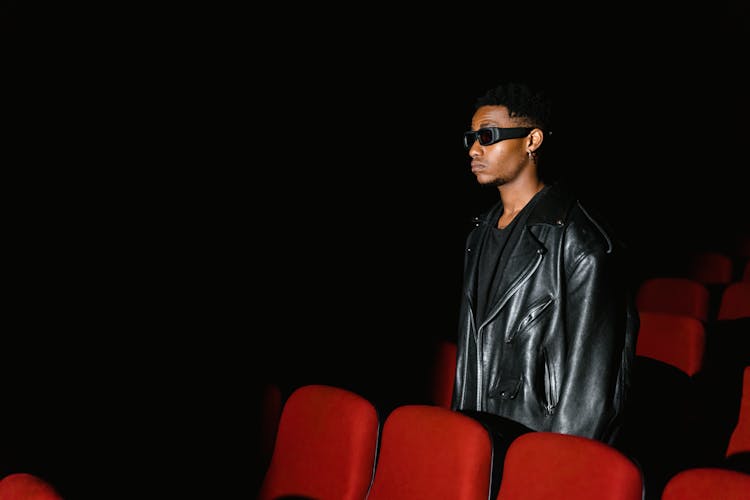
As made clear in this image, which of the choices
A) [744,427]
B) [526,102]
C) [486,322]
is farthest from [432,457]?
[744,427]

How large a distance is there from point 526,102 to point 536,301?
52cm

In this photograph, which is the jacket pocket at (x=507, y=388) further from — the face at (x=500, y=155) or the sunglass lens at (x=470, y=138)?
the sunglass lens at (x=470, y=138)

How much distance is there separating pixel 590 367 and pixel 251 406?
1043mm

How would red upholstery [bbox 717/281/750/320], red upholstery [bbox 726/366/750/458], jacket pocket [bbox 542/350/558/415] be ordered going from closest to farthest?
1. jacket pocket [bbox 542/350/558/415]
2. red upholstery [bbox 726/366/750/458]
3. red upholstery [bbox 717/281/750/320]

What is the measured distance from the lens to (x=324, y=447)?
2.05 meters

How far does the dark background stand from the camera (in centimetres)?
249

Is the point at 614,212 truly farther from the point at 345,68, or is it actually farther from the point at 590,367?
the point at 590,367

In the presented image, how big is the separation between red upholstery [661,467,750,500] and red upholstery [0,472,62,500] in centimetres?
122

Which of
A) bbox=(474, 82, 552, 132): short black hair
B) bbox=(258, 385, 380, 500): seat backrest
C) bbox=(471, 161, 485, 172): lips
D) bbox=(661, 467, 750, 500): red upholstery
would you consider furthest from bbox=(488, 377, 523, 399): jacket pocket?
bbox=(474, 82, 552, 132): short black hair

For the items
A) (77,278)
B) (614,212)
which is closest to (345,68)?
(77,278)

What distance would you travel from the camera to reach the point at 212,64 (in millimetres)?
2932

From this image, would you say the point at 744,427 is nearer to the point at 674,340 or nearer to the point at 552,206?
the point at 674,340

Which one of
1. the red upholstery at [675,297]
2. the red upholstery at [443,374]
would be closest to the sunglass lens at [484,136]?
the red upholstery at [443,374]

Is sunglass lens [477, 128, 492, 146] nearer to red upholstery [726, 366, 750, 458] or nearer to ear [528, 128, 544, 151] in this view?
ear [528, 128, 544, 151]
